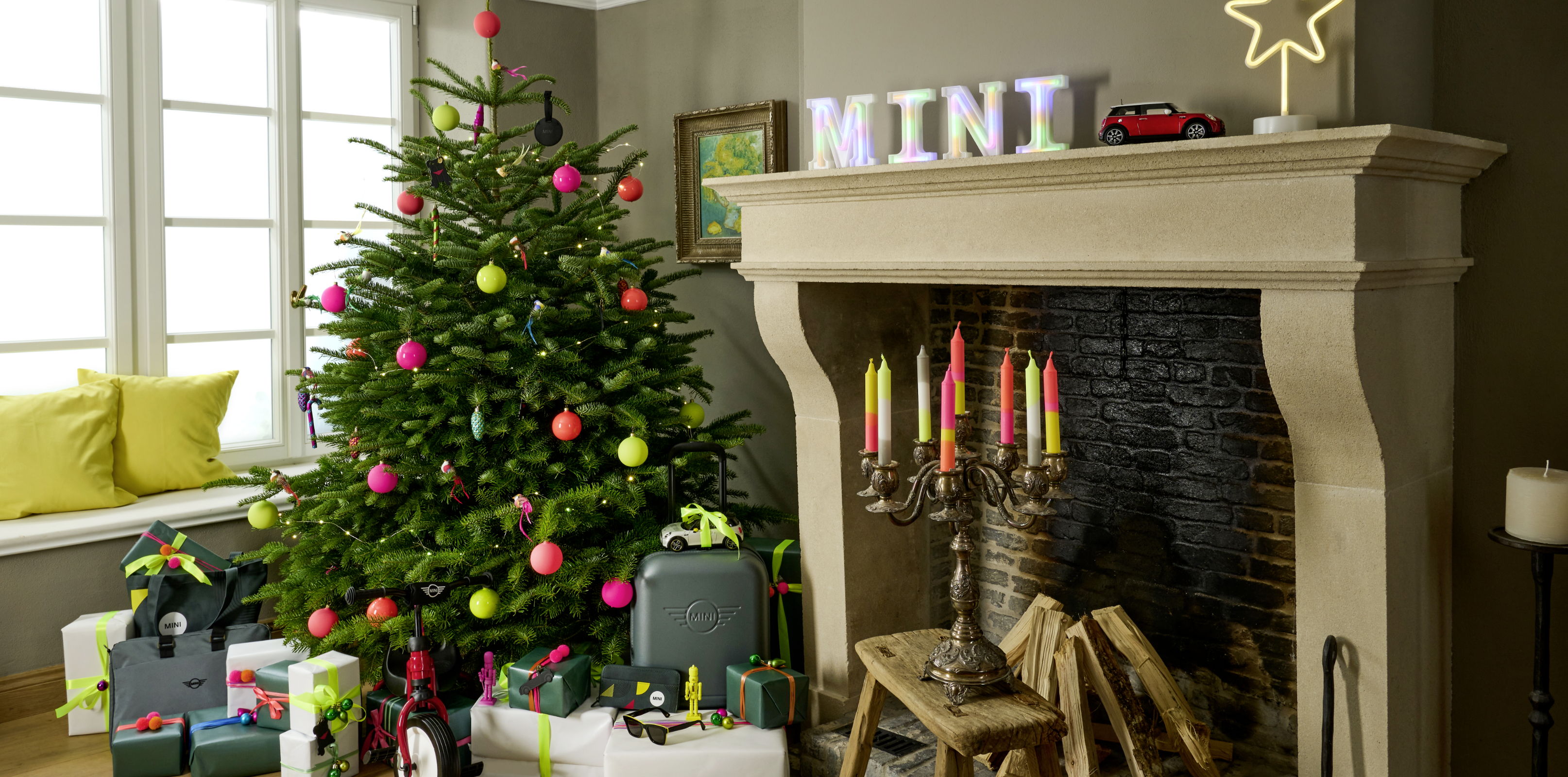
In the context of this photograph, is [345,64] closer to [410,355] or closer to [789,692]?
[410,355]

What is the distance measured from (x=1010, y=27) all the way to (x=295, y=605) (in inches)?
97.6

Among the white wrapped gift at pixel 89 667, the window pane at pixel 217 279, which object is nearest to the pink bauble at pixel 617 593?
the white wrapped gift at pixel 89 667

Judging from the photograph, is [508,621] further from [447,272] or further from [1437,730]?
[1437,730]

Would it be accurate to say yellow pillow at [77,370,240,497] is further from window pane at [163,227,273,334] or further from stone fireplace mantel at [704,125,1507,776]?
stone fireplace mantel at [704,125,1507,776]

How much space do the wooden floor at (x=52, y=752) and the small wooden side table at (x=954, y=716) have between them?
4.70ft

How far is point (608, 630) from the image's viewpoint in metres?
2.95

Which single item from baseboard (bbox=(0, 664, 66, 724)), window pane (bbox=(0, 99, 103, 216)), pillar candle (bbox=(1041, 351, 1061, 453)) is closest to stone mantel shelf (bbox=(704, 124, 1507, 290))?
pillar candle (bbox=(1041, 351, 1061, 453))

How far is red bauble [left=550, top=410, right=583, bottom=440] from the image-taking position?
2.79 metres

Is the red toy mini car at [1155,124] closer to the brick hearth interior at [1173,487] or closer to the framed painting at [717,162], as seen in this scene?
the brick hearth interior at [1173,487]

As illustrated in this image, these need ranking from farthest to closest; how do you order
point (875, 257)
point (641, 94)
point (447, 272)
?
1. point (641, 94)
2. point (447, 272)
3. point (875, 257)

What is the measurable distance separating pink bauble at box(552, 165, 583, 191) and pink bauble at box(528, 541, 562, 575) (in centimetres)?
99

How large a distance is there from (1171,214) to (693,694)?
1634 millimetres

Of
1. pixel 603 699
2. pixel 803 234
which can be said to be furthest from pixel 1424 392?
pixel 603 699

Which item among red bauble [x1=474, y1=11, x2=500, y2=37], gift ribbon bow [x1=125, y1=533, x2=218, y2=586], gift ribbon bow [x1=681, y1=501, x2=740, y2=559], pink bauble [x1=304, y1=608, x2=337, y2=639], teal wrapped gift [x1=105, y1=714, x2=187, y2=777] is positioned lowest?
teal wrapped gift [x1=105, y1=714, x2=187, y2=777]
